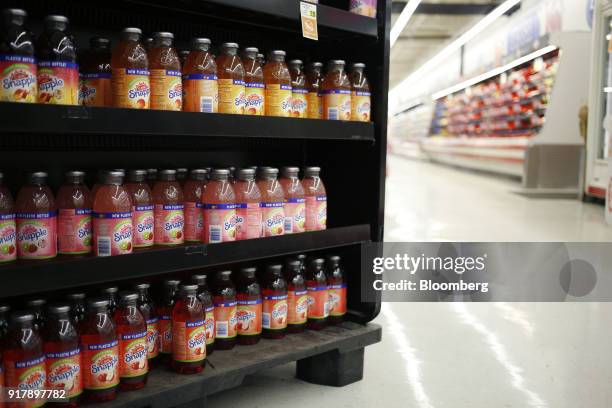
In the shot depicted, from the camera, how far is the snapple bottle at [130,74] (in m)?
1.65

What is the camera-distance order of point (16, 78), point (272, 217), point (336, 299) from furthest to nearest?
point (336, 299), point (272, 217), point (16, 78)

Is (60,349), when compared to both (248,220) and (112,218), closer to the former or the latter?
(112,218)

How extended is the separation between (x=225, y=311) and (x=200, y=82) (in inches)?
29.9

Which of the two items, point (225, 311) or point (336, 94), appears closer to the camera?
point (225, 311)

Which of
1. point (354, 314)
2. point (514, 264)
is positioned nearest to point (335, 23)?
point (354, 314)

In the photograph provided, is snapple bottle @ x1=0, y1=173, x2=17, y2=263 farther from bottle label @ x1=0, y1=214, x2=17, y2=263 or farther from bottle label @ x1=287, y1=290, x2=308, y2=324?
bottle label @ x1=287, y1=290, x2=308, y2=324

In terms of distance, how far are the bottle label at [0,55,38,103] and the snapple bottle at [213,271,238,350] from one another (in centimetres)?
86

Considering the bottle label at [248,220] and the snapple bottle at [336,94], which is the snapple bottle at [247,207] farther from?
the snapple bottle at [336,94]

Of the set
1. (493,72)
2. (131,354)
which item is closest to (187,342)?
(131,354)

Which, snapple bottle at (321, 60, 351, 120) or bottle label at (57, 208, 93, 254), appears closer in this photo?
bottle label at (57, 208, 93, 254)

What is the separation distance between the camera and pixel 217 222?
1.87m

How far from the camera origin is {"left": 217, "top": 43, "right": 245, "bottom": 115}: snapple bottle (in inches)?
73.5

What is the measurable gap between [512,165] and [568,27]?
270 cm

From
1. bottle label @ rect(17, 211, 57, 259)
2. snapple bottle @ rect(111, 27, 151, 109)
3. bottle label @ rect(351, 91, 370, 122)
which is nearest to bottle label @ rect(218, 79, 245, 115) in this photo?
snapple bottle @ rect(111, 27, 151, 109)
